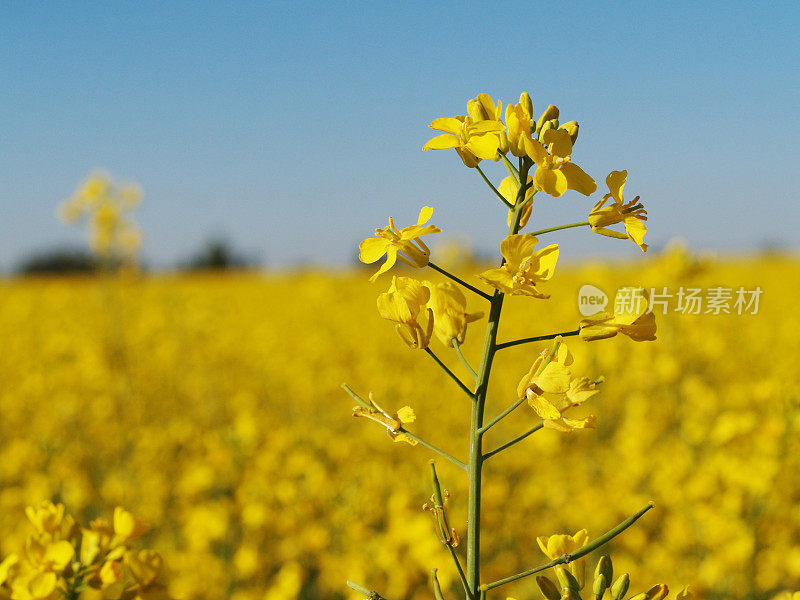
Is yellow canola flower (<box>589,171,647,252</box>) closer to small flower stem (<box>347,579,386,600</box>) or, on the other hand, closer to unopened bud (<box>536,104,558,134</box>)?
unopened bud (<box>536,104,558,134</box>)

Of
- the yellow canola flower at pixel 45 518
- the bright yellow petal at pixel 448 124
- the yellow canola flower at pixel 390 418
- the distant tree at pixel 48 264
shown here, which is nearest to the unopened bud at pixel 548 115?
the bright yellow petal at pixel 448 124

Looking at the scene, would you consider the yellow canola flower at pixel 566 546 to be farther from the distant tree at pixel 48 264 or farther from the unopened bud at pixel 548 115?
the distant tree at pixel 48 264

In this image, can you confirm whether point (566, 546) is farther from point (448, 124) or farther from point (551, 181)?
point (448, 124)

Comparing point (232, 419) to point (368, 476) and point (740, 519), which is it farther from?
point (740, 519)

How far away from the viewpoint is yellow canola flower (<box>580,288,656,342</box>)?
2.83 ft

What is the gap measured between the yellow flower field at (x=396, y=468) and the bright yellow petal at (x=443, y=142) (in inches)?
7.7

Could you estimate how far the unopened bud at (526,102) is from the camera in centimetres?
88

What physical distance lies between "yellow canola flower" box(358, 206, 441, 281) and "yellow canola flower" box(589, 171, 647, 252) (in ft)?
0.72

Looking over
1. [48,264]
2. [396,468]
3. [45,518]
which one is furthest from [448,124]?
[48,264]

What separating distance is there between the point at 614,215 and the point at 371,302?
13725 mm

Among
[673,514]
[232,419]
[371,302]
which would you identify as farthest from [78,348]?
[673,514]

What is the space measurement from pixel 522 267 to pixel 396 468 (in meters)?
3.51

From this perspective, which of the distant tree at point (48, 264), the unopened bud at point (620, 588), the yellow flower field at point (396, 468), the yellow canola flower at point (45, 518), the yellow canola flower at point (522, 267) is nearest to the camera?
the yellow canola flower at point (522, 267)

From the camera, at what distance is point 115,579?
1.03 meters
